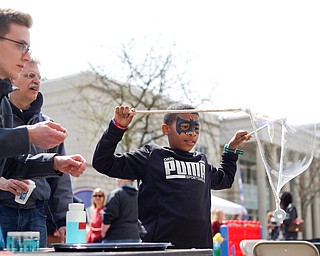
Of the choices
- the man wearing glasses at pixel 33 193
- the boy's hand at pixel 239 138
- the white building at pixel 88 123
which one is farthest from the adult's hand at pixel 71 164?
the white building at pixel 88 123

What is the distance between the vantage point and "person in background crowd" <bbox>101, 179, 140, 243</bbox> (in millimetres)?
7047

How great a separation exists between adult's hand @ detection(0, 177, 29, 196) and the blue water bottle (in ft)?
2.39

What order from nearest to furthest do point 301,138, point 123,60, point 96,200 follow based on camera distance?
point 301,138, point 96,200, point 123,60

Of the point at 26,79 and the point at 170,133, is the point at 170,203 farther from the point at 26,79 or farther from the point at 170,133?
the point at 26,79

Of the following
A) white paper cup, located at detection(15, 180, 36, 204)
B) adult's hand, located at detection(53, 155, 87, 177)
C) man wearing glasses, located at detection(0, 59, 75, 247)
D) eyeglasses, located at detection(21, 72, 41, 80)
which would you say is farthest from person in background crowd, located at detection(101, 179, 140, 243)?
adult's hand, located at detection(53, 155, 87, 177)

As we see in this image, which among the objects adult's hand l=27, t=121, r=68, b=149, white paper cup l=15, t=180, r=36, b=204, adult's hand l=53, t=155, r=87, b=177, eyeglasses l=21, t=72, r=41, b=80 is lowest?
white paper cup l=15, t=180, r=36, b=204

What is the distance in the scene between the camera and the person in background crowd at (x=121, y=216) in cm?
705

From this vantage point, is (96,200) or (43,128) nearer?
(43,128)

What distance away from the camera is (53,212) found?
3.58 metres

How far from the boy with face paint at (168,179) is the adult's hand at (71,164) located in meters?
1.04

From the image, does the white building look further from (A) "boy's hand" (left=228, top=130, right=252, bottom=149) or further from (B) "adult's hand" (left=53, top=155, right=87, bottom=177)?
(B) "adult's hand" (left=53, top=155, right=87, bottom=177)

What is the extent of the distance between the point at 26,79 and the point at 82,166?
1.56 metres

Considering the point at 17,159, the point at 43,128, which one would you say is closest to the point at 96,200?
the point at 17,159

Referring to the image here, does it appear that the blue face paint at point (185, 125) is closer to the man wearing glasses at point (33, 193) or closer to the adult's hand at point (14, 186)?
the man wearing glasses at point (33, 193)
